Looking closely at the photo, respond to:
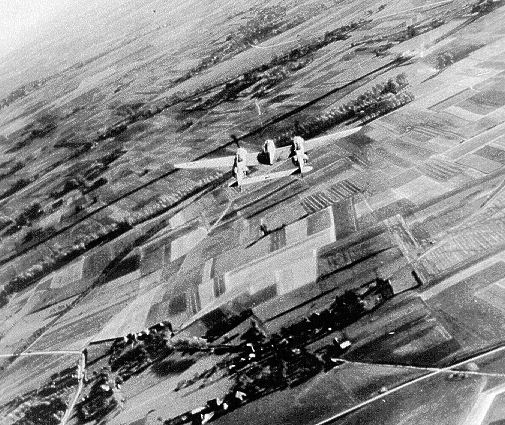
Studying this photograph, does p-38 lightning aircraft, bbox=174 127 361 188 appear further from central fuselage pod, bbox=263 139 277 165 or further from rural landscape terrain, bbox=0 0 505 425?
rural landscape terrain, bbox=0 0 505 425

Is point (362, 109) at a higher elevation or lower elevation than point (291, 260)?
higher

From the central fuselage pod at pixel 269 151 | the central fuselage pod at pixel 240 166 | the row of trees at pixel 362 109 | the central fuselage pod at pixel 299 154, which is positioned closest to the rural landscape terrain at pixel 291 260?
the row of trees at pixel 362 109

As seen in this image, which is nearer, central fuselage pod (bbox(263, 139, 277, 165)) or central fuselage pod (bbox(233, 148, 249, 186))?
central fuselage pod (bbox(233, 148, 249, 186))

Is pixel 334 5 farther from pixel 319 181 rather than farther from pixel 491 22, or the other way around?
pixel 319 181

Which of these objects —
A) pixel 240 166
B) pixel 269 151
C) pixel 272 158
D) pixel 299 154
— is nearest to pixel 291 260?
pixel 299 154

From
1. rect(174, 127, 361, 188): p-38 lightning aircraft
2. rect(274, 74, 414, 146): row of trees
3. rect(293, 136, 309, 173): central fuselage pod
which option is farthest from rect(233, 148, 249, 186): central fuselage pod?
rect(274, 74, 414, 146): row of trees

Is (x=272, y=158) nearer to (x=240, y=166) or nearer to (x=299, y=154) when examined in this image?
(x=240, y=166)

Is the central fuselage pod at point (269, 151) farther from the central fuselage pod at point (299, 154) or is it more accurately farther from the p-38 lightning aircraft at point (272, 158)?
the central fuselage pod at point (299, 154)

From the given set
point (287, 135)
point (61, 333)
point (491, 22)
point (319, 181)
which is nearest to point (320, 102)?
point (287, 135)
